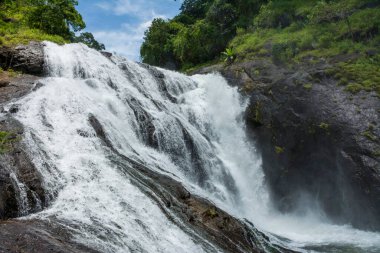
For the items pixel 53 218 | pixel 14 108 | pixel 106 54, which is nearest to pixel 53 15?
pixel 106 54

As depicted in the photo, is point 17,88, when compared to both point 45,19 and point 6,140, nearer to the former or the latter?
point 6,140

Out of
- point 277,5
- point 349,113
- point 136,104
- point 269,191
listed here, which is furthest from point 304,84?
point 277,5

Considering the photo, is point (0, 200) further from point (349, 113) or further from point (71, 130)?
point (349, 113)

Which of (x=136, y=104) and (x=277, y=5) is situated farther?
(x=277, y=5)

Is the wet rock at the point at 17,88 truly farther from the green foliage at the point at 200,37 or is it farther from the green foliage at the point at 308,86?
the green foliage at the point at 200,37

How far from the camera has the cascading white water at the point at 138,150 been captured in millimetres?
8453

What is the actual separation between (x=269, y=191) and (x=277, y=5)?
16.8 metres

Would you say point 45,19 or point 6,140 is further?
point 45,19

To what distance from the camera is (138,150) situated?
13.5 m

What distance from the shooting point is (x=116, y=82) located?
58.2 feet

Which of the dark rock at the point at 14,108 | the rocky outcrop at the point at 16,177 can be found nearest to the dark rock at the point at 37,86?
the dark rock at the point at 14,108

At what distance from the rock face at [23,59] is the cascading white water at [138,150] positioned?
1.44 ft

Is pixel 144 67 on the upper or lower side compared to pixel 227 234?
upper

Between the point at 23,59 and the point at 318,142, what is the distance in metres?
13.5
